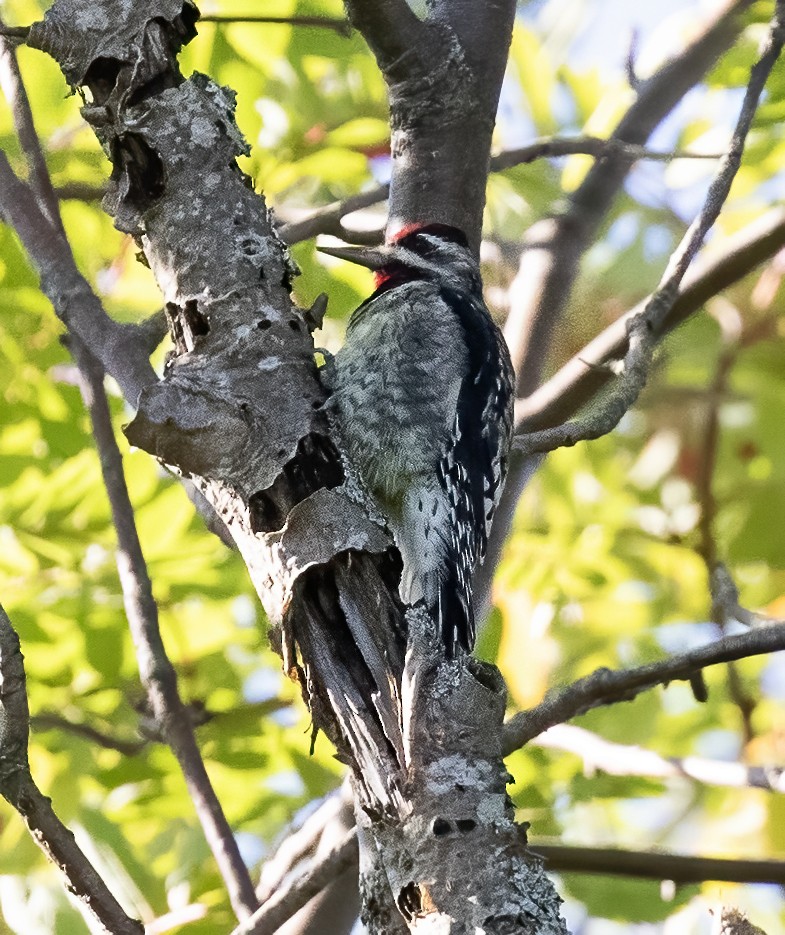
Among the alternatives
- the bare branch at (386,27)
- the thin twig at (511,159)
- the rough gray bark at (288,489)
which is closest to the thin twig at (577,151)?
the thin twig at (511,159)

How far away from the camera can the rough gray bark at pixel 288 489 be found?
1.44 metres

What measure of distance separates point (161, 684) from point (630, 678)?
0.91 meters

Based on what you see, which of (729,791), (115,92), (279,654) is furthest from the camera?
(729,791)

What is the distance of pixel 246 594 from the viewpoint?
3.01 metres

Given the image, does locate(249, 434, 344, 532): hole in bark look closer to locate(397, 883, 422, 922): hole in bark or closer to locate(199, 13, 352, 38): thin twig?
locate(397, 883, 422, 922): hole in bark

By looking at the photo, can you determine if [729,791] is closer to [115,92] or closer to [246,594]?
[246,594]

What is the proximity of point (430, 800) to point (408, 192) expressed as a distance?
1.72 m

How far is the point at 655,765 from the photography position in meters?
2.75

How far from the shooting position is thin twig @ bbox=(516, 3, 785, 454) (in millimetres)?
2633

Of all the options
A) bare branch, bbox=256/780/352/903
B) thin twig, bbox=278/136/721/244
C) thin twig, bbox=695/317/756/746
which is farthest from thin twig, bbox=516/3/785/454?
bare branch, bbox=256/780/352/903

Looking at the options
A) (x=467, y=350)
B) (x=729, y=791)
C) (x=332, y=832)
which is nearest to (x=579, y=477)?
(x=467, y=350)

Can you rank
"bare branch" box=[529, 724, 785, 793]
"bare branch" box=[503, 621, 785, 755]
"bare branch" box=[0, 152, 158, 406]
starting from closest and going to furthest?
"bare branch" box=[503, 621, 785, 755], "bare branch" box=[0, 152, 158, 406], "bare branch" box=[529, 724, 785, 793]

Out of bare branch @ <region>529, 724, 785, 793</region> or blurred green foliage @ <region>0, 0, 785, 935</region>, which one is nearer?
bare branch @ <region>529, 724, 785, 793</region>

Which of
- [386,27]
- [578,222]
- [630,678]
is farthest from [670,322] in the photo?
[630,678]
